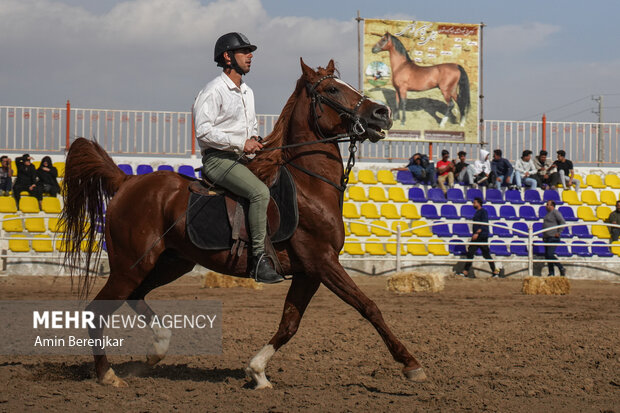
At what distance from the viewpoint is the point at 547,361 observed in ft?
22.3

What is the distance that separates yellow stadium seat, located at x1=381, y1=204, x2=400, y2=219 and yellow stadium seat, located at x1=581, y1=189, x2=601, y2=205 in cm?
634

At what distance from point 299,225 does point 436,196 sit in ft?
50.7

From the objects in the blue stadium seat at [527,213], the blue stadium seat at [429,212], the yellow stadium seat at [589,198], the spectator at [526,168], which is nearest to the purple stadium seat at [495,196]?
the blue stadium seat at [527,213]

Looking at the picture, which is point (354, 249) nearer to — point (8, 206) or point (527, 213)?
point (527, 213)

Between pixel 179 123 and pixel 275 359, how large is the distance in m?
16.4

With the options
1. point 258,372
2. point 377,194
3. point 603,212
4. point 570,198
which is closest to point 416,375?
point 258,372

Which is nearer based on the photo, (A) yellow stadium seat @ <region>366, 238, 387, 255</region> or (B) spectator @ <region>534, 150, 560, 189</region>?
(A) yellow stadium seat @ <region>366, 238, 387, 255</region>

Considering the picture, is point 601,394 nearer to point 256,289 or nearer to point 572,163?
point 256,289

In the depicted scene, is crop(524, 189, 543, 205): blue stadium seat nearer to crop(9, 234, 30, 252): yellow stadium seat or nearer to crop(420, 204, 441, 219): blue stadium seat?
crop(420, 204, 441, 219): blue stadium seat

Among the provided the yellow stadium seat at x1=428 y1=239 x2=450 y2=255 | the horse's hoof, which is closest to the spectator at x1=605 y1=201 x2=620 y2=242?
the yellow stadium seat at x1=428 y1=239 x2=450 y2=255

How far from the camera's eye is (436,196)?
20953 millimetres

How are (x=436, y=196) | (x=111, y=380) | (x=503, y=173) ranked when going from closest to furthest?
(x=111, y=380) < (x=436, y=196) < (x=503, y=173)

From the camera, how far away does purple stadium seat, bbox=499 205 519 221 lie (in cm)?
2064

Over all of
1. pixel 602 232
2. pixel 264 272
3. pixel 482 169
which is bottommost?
pixel 602 232
